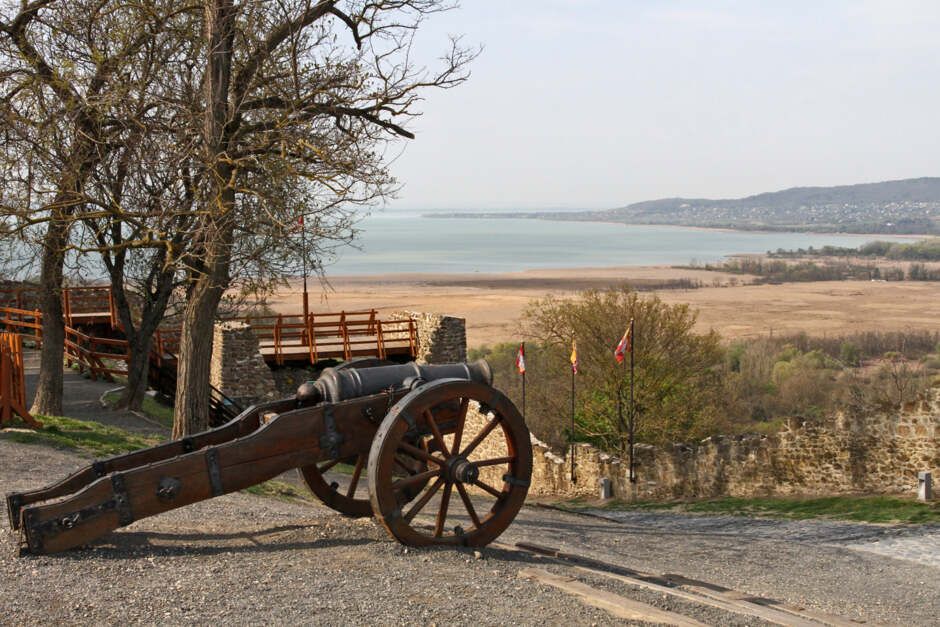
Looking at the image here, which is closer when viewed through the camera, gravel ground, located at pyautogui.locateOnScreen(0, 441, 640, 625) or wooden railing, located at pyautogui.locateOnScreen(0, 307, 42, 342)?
gravel ground, located at pyautogui.locateOnScreen(0, 441, 640, 625)

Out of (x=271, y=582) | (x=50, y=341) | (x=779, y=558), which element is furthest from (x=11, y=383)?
(x=779, y=558)

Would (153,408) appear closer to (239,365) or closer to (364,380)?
(239,365)

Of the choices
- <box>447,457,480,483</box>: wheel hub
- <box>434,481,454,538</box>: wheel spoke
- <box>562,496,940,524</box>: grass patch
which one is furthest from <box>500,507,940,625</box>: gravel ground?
<box>434,481,454,538</box>: wheel spoke

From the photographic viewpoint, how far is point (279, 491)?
11.7 meters

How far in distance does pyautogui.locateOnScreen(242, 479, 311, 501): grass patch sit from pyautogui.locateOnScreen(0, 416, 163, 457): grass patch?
2137 mm

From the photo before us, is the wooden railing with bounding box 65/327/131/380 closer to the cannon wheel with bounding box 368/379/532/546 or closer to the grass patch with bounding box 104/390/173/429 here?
the grass patch with bounding box 104/390/173/429

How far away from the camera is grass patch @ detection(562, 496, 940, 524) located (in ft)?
49.1

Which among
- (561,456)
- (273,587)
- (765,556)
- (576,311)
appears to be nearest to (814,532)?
(765,556)

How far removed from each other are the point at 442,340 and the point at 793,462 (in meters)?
8.36

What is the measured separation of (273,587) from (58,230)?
10.1 metres

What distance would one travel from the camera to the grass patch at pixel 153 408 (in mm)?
18188

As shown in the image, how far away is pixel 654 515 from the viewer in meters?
17.0

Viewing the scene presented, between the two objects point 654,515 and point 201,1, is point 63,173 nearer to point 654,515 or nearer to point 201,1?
point 201,1

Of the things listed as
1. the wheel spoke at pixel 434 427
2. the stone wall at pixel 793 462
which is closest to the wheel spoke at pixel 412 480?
the wheel spoke at pixel 434 427
